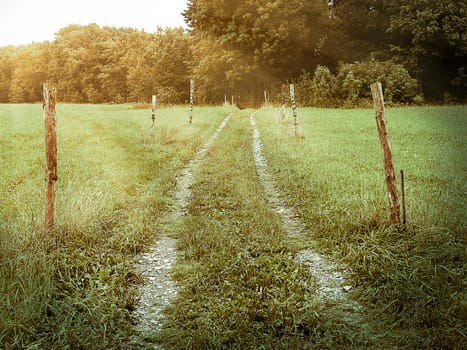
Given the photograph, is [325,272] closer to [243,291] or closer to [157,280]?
[243,291]

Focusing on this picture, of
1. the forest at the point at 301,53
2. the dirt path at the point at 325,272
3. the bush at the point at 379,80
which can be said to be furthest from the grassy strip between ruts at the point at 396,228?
the bush at the point at 379,80

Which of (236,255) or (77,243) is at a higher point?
(77,243)

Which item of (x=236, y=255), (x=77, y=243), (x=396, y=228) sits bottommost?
(x=236, y=255)

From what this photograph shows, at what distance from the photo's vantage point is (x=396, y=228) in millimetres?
7055

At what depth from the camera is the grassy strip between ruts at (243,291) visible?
4.73 metres

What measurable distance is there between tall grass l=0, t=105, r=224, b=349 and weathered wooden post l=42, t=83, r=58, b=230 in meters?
0.24

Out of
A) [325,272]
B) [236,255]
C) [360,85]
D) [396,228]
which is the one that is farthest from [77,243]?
[360,85]

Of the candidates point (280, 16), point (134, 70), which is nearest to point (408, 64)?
point (280, 16)

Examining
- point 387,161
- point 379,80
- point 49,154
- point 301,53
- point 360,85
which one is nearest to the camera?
point 49,154

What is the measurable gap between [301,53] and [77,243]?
45077 mm

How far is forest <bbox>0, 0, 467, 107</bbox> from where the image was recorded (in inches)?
1582

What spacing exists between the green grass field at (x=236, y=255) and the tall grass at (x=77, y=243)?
26 mm

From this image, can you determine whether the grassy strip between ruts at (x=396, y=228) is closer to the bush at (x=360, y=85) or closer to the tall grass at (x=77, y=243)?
the tall grass at (x=77, y=243)

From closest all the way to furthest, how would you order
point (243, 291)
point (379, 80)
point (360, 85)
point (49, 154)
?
point (243, 291), point (49, 154), point (379, 80), point (360, 85)
